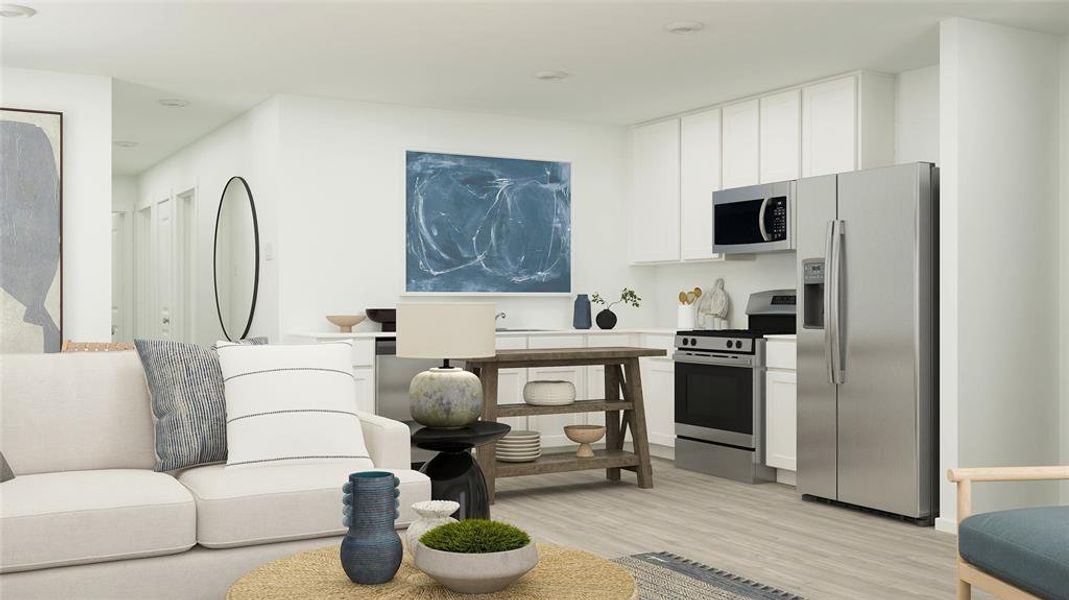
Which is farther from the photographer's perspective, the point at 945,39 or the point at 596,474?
the point at 596,474

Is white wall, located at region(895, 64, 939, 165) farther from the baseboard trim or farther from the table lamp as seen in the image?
the table lamp

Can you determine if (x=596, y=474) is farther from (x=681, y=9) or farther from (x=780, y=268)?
(x=681, y=9)

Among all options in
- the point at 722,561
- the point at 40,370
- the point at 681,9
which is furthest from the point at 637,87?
the point at 40,370

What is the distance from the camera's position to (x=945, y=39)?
4.65 metres

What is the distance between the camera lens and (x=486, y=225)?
6.89m

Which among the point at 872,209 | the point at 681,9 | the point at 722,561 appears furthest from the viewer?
the point at 872,209

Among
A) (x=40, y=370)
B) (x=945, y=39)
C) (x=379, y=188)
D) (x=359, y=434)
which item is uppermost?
(x=945, y=39)

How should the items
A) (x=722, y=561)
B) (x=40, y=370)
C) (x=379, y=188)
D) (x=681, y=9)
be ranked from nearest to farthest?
(x=40, y=370) < (x=722, y=561) < (x=681, y=9) < (x=379, y=188)

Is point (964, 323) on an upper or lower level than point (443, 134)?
lower

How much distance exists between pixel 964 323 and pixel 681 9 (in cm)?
192

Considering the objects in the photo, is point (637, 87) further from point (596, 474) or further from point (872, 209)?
point (596, 474)

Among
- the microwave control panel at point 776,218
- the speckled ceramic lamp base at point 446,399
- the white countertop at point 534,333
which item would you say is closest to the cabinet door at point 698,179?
the white countertop at point 534,333

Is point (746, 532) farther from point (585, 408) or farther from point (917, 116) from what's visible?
point (917, 116)

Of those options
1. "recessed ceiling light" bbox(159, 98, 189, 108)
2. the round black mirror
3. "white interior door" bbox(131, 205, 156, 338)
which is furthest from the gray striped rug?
"white interior door" bbox(131, 205, 156, 338)
